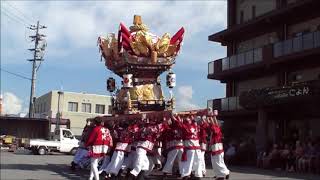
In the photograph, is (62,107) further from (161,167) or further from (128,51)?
(161,167)

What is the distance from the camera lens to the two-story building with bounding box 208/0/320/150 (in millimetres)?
29177

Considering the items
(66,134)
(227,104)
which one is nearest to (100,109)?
(66,134)

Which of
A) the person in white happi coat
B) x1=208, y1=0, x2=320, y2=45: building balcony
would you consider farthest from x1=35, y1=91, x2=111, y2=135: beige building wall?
the person in white happi coat

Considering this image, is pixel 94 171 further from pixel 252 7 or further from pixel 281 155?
pixel 252 7

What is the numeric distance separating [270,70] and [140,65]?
15096mm

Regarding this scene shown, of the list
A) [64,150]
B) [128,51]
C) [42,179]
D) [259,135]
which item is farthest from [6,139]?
[42,179]

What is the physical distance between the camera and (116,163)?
54.5 feet

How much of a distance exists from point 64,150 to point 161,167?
22.7m

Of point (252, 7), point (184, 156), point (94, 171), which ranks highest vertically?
point (252, 7)

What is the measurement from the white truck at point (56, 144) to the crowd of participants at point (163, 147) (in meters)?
21.6

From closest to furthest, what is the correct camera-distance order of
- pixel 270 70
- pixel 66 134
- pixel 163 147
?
pixel 163 147 < pixel 270 70 < pixel 66 134

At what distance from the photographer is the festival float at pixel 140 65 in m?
21.8

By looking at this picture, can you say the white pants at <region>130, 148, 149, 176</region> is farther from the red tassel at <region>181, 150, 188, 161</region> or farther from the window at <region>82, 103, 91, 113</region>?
the window at <region>82, 103, 91, 113</region>

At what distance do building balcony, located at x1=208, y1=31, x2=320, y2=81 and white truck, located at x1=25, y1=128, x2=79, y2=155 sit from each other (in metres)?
11.0
